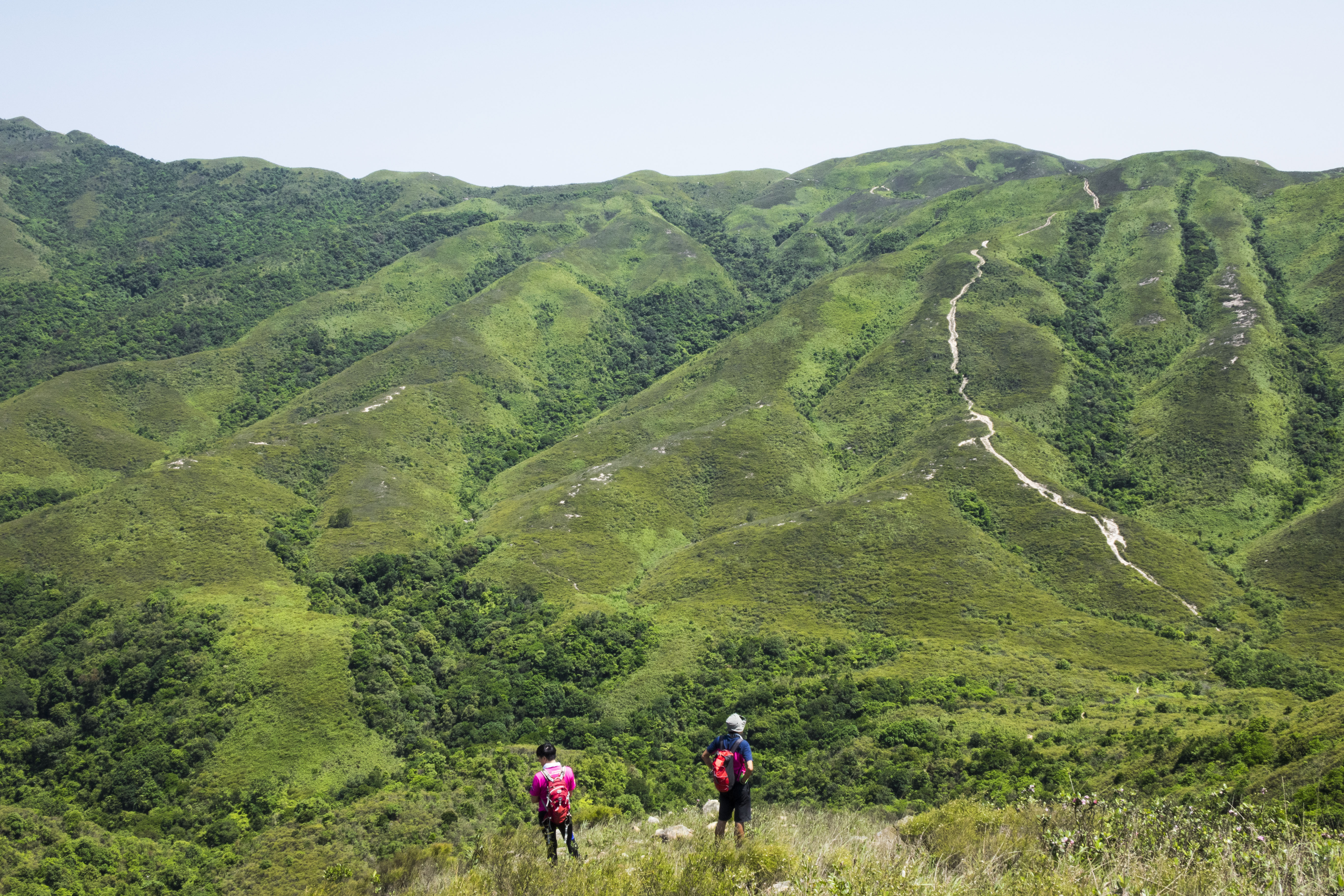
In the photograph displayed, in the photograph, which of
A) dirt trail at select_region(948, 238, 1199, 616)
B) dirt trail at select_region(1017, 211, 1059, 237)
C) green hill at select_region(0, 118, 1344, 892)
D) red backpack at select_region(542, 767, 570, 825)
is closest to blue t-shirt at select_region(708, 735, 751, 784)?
red backpack at select_region(542, 767, 570, 825)

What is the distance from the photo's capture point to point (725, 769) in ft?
58.9

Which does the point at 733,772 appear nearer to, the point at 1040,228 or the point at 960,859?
the point at 960,859

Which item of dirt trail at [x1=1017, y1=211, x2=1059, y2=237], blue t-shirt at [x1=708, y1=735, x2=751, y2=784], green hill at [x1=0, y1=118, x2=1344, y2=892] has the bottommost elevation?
green hill at [x1=0, y1=118, x2=1344, y2=892]

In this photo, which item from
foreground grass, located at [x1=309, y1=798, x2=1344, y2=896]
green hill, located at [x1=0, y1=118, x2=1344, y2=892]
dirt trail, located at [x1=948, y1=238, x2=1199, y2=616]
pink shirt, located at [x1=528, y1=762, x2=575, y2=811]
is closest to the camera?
foreground grass, located at [x1=309, y1=798, x2=1344, y2=896]

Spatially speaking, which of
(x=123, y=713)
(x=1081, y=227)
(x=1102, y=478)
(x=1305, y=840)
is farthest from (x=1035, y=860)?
(x=1081, y=227)

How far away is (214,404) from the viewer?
16688cm

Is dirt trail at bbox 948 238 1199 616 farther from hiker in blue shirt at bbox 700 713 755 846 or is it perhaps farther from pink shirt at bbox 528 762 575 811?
pink shirt at bbox 528 762 575 811

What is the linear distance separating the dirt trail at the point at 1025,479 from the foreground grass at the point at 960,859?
3020 inches

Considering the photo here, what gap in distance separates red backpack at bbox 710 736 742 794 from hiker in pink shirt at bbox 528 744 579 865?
2.98 meters

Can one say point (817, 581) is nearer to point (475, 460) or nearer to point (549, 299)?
point (475, 460)

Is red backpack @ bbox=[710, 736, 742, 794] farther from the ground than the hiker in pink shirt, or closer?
farther from the ground

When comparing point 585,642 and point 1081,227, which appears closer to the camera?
point 585,642

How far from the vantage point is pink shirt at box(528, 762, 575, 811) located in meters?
18.2

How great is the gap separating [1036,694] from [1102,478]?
52825mm
